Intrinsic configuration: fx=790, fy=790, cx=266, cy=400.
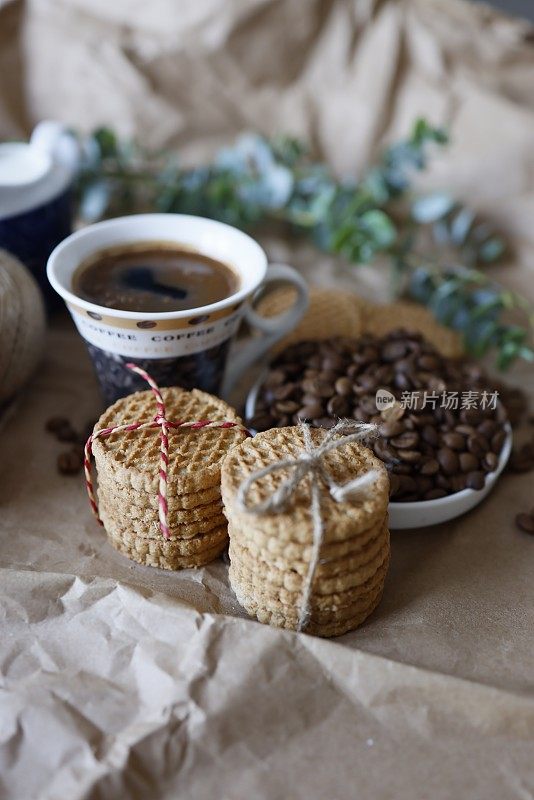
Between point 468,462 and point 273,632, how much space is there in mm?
408

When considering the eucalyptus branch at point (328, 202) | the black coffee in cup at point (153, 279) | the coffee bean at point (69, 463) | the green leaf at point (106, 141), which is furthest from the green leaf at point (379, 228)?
the coffee bean at point (69, 463)

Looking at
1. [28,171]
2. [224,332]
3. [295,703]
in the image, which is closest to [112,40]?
[28,171]

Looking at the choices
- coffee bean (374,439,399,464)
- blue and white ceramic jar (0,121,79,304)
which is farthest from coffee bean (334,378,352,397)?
blue and white ceramic jar (0,121,79,304)

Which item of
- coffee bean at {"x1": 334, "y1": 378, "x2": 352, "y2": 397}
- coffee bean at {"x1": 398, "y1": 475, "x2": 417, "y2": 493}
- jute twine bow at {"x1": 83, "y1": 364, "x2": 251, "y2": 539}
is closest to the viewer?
jute twine bow at {"x1": 83, "y1": 364, "x2": 251, "y2": 539}

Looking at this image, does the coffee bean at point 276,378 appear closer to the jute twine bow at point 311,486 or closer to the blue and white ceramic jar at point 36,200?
the jute twine bow at point 311,486

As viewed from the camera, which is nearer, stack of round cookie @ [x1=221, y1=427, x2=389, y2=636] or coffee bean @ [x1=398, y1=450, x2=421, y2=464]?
stack of round cookie @ [x1=221, y1=427, x2=389, y2=636]

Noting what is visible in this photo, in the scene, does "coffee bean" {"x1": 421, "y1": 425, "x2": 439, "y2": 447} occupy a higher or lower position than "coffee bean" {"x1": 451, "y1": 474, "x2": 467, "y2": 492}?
higher

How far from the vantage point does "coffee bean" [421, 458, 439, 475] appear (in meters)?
1.14

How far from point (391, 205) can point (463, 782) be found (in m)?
1.36

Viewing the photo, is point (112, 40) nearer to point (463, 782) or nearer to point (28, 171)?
point (28, 171)

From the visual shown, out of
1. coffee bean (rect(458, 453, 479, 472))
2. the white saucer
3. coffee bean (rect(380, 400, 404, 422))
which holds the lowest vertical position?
the white saucer

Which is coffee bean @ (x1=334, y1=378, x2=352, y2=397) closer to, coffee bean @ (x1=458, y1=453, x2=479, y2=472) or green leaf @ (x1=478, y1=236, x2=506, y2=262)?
coffee bean @ (x1=458, y1=453, x2=479, y2=472)

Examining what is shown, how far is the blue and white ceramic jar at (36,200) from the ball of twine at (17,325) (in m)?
0.07

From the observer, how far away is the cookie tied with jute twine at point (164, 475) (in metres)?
1.00
